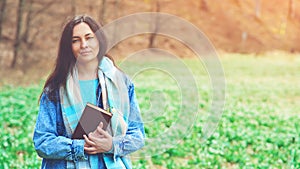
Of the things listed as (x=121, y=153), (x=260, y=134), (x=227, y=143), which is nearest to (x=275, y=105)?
(x=260, y=134)

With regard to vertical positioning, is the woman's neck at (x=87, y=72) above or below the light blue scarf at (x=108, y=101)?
above

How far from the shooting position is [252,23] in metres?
44.9

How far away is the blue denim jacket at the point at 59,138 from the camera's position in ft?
11.0

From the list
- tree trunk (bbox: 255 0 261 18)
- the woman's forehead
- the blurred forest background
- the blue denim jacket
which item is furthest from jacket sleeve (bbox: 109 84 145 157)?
tree trunk (bbox: 255 0 261 18)

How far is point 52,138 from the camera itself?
133 inches

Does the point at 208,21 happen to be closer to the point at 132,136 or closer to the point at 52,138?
the point at 132,136

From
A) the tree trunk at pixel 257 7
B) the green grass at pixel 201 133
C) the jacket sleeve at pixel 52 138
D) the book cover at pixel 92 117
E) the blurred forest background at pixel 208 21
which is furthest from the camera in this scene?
the tree trunk at pixel 257 7

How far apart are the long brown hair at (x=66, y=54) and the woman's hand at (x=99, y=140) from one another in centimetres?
32

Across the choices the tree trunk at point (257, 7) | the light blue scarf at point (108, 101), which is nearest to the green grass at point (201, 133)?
the light blue scarf at point (108, 101)

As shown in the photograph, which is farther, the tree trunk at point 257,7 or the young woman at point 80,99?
the tree trunk at point 257,7

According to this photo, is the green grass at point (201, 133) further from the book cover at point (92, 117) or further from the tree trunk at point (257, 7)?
the tree trunk at point (257, 7)

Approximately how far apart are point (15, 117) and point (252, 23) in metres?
35.7

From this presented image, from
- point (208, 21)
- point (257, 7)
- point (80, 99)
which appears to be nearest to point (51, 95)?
point (80, 99)

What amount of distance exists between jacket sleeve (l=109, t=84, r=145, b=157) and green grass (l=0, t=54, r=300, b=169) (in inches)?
5.9
